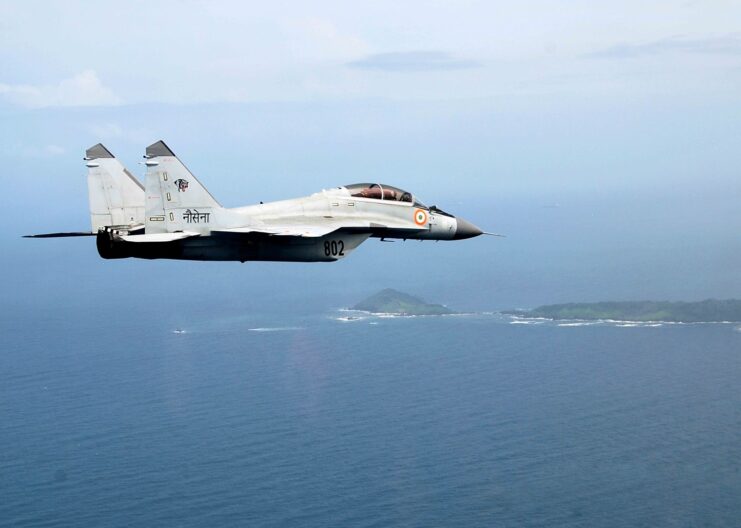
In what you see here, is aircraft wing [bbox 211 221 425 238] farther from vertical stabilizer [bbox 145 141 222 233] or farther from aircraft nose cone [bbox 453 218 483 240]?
aircraft nose cone [bbox 453 218 483 240]

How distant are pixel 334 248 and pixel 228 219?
286 inches

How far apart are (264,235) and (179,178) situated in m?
5.51

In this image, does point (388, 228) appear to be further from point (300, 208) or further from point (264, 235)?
point (264, 235)

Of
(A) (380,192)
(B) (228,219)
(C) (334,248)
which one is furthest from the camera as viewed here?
(A) (380,192)

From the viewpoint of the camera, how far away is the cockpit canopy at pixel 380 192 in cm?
6219

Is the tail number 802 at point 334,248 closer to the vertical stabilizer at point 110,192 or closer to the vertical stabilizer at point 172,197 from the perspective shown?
the vertical stabilizer at point 172,197

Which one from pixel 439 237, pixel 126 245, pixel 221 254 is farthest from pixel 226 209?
pixel 439 237

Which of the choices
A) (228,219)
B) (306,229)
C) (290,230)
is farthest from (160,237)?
(306,229)

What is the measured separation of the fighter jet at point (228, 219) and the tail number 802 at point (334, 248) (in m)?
0.06

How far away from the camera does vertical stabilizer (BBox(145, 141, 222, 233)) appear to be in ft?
173

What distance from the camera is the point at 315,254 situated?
188ft

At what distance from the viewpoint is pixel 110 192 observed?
209 feet

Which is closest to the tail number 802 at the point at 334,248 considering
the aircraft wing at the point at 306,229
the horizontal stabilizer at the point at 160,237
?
the aircraft wing at the point at 306,229

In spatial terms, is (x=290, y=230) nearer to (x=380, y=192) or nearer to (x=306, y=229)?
(x=306, y=229)
